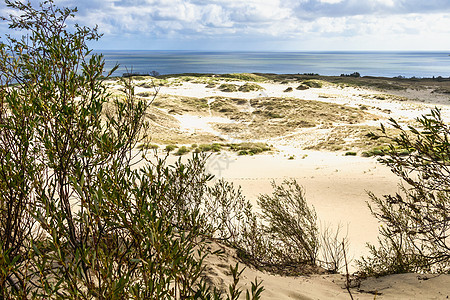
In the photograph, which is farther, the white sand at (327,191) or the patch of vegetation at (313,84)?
Result: the patch of vegetation at (313,84)

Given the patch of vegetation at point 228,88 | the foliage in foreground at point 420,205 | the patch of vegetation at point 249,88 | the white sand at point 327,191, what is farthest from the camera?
the patch of vegetation at point 228,88

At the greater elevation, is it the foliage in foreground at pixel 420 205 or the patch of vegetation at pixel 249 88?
the patch of vegetation at pixel 249 88

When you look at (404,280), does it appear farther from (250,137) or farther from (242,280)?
(250,137)

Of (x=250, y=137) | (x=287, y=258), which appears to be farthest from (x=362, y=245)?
(x=250, y=137)

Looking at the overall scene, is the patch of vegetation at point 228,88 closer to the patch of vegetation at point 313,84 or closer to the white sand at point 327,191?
the patch of vegetation at point 313,84

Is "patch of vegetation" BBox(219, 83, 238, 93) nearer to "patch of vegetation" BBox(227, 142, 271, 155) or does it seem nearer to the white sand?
the white sand

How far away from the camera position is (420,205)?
6199 millimetres

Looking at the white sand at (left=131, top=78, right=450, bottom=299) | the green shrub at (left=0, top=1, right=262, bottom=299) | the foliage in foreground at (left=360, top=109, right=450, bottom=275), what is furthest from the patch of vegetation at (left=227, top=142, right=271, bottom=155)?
the green shrub at (left=0, top=1, right=262, bottom=299)

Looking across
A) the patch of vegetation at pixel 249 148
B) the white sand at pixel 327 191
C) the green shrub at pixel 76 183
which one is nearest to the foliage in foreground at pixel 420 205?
the white sand at pixel 327 191

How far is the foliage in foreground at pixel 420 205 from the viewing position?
12.0 ft

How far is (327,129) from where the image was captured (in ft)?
95.4

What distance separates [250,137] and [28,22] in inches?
985

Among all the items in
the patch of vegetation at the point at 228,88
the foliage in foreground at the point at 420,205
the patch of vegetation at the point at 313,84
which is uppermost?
the patch of vegetation at the point at 313,84

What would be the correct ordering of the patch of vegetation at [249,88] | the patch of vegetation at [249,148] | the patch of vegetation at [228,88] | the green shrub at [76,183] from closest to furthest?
the green shrub at [76,183]
the patch of vegetation at [249,148]
the patch of vegetation at [249,88]
the patch of vegetation at [228,88]
